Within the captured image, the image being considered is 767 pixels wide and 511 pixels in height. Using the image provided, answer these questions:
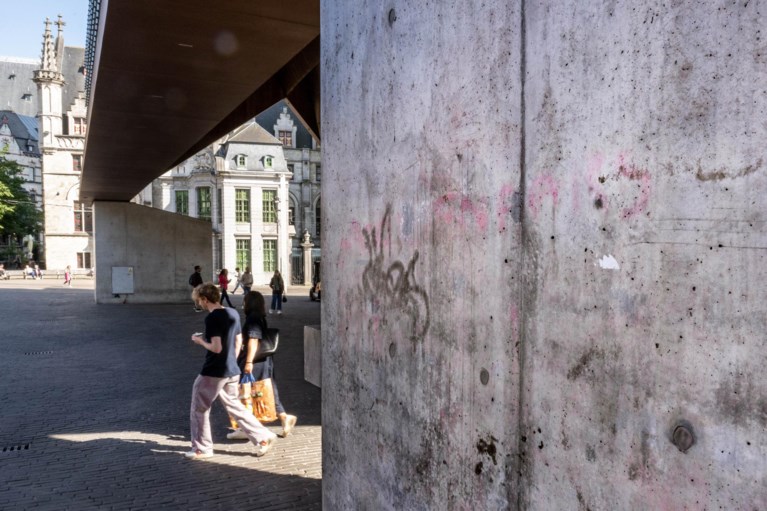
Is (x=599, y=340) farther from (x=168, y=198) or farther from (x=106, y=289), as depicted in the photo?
(x=168, y=198)

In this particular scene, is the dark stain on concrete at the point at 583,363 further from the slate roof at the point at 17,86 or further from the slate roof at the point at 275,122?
the slate roof at the point at 17,86

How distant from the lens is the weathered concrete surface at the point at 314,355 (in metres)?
4.09

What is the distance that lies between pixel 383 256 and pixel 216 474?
142 inches

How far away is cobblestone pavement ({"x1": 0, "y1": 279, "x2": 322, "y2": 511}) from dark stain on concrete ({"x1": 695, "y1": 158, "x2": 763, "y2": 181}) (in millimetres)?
4222

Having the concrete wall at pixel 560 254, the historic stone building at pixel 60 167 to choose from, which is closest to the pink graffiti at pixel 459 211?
the concrete wall at pixel 560 254

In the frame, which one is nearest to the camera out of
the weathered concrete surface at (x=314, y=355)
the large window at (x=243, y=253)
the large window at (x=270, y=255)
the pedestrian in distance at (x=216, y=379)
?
the weathered concrete surface at (x=314, y=355)

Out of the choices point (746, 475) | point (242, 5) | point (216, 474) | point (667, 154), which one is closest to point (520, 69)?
point (667, 154)

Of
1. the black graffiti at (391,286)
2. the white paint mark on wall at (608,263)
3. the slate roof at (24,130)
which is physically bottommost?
the black graffiti at (391,286)

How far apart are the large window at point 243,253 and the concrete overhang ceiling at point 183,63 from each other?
103 feet

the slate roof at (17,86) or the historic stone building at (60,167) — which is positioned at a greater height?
→ the slate roof at (17,86)

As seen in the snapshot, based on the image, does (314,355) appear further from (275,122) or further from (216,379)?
(275,122)

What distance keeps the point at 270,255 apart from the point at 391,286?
1709 inches

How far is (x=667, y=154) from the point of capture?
61.7 inches

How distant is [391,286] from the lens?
285 centimetres
